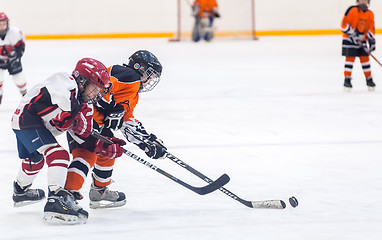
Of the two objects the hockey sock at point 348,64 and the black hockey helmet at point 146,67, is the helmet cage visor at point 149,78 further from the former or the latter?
the hockey sock at point 348,64

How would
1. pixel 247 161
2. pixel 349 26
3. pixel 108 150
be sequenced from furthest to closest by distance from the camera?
pixel 349 26 < pixel 247 161 < pixel 108 150

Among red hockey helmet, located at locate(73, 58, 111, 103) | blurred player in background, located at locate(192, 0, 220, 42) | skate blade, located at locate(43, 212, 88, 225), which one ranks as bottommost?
blurred player in background, located at locate(192, 0, 220, 42)

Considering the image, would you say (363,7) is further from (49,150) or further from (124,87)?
(49,150)

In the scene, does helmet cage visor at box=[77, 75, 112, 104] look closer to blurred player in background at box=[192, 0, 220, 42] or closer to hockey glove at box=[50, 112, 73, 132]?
hockey glove at box=[50, 112, 73, 132]

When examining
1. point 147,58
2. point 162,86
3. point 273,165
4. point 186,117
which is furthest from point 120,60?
point 147,58

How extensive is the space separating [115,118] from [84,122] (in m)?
0.15

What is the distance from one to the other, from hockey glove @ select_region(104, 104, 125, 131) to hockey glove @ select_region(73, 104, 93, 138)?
89 mm

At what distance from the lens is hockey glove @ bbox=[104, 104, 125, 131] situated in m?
2.61

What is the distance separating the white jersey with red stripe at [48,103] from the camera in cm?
243

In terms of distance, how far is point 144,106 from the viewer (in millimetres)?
5793

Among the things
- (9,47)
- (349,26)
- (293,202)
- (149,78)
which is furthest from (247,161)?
(349,26)

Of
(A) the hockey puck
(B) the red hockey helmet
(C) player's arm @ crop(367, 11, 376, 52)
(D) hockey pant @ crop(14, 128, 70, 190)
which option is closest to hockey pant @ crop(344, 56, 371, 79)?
(C) player's arm @ crop(367, 11, 376, 52)

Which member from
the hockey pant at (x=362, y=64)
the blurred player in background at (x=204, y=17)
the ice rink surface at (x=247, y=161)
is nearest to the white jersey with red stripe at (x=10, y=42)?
the ice rink surface at (x=247, y=161)

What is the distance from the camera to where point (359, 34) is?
6547 millimetres
